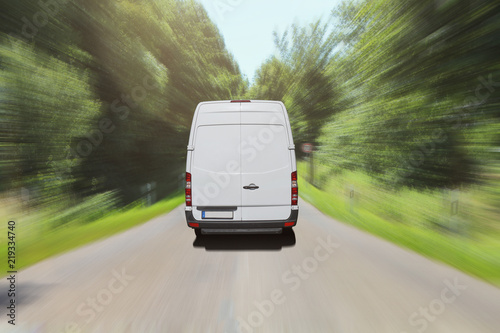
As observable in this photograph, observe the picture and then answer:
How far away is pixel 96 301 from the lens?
12.9 feet

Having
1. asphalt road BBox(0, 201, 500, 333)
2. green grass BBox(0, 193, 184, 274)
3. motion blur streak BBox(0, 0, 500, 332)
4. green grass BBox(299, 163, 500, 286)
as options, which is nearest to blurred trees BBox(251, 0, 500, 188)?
motion blur streak BBox(0, 0, 500, 332)

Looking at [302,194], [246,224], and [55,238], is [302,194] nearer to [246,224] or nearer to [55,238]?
[246,224]

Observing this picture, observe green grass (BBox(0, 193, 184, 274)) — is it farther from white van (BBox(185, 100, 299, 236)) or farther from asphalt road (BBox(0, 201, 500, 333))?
white van (BBox(185, 100, 299, 236))

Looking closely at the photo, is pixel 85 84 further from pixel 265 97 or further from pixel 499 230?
pixel 265 97

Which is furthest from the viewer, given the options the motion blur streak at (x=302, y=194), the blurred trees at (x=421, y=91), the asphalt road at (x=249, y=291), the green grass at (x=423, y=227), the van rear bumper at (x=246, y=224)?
the blurred trees at (x=421, y=91)

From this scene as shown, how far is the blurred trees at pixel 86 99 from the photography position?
8.06m

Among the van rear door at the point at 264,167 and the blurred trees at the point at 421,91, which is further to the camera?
the blurred trees at the point at 421,91

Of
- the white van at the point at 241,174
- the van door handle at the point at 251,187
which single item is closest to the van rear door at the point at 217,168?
the white van at the point at 241,174

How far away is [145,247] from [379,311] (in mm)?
4186

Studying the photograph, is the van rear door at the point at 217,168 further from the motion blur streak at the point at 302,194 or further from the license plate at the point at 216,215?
the motion blur streak at the point at 302,194

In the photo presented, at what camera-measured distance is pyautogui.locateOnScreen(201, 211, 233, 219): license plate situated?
5961 mm

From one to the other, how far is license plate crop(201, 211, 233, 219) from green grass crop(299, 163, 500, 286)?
329cm

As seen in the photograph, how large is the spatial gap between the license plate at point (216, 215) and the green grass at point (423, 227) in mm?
3293

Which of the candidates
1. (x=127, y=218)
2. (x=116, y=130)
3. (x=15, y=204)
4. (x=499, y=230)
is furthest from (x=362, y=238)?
(x=116, y=130)
